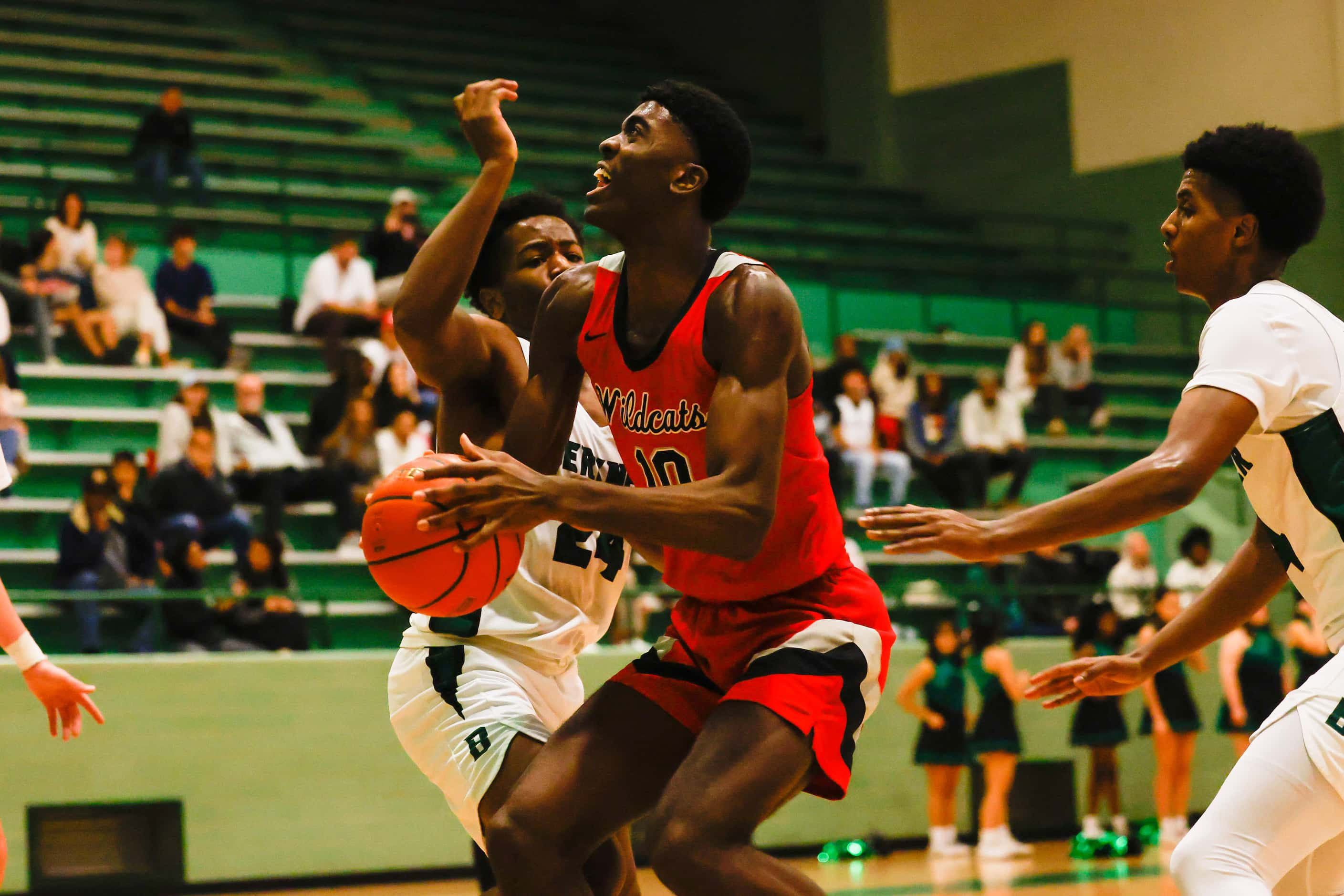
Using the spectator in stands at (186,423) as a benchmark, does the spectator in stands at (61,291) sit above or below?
above

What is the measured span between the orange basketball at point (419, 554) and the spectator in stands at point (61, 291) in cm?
864

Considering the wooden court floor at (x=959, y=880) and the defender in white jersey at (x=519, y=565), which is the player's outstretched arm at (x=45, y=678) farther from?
the wooden court floor at (x=959, y=880)

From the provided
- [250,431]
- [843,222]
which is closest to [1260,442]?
[250,431]

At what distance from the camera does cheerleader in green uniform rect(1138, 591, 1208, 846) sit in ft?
36.9

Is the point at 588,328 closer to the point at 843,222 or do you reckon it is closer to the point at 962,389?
the point at 962,389

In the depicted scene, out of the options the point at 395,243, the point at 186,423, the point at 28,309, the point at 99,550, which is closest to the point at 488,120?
the point at 99,550

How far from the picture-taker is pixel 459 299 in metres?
3.92

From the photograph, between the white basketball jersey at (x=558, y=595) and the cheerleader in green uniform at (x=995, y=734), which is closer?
the white basketball jersey at (x=558, y=595)

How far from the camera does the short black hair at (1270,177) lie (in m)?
3.53

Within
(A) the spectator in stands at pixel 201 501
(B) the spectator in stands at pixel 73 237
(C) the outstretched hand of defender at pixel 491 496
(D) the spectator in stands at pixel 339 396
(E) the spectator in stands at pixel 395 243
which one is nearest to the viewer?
(C) the outstretched hand of defender at pixel 491 496

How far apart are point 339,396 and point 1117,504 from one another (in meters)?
8.31

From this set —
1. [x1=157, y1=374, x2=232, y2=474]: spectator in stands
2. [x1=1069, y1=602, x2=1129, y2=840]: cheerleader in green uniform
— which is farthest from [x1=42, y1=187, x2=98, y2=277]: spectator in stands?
[x1=1069, y1=602, x2=1129, y2=840]: cheerleader in green uniform

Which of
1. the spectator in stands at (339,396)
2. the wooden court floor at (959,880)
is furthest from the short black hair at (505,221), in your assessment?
the spectator in stands at (339,396)

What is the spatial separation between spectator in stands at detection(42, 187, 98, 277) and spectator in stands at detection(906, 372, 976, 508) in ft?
21.2
